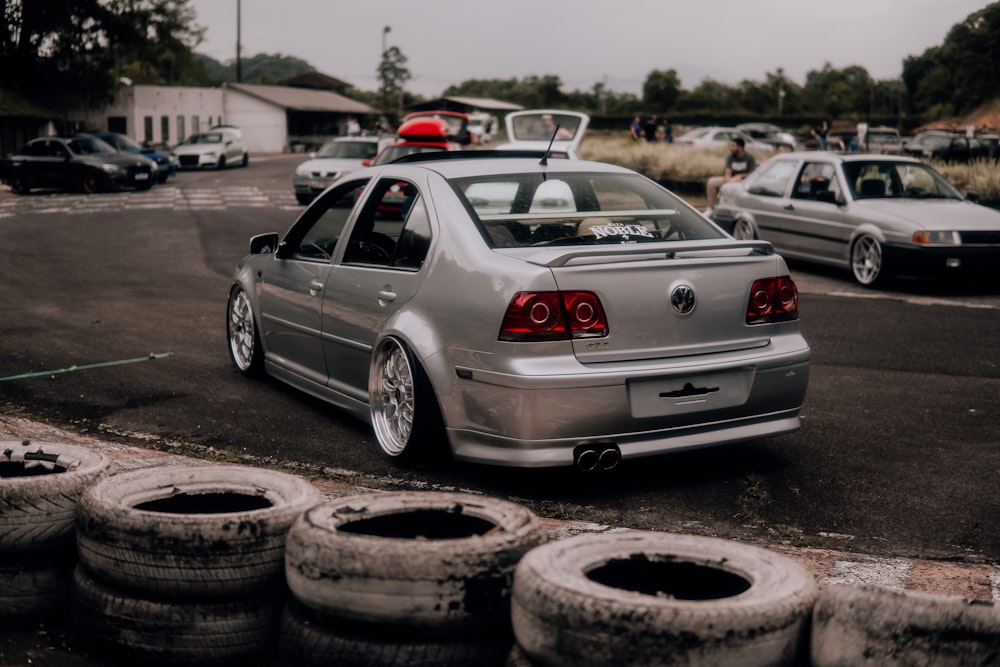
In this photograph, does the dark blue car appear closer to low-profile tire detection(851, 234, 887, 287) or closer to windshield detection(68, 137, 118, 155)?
windshield detection(68, 137, 118, 155)

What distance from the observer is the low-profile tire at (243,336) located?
7.84m

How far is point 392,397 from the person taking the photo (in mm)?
5980

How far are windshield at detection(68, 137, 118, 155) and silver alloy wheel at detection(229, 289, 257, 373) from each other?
91.3ft

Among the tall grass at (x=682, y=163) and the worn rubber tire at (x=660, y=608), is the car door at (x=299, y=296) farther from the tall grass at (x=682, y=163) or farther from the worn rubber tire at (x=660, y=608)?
the tall grass at (x=682, y=163)

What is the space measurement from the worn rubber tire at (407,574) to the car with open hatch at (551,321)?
169 cm

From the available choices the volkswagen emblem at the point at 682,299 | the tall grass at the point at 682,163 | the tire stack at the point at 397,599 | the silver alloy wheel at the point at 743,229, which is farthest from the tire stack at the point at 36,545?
the tall grass at the point at 682,163

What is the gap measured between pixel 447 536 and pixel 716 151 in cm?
3125

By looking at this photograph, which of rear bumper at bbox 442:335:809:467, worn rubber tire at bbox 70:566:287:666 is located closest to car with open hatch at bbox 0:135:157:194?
rear bumper at bbox 442:335:809:467

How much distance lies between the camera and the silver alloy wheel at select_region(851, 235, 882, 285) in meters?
13.3

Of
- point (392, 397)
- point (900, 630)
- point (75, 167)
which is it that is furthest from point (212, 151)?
point (900, 630)

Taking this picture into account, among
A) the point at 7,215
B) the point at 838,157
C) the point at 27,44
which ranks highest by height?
the point at 27,44

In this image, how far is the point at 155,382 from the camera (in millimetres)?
7965

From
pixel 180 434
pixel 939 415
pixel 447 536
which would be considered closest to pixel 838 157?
pixel 939 415

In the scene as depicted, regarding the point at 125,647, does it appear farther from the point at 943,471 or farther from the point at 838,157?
the point at 838,157
